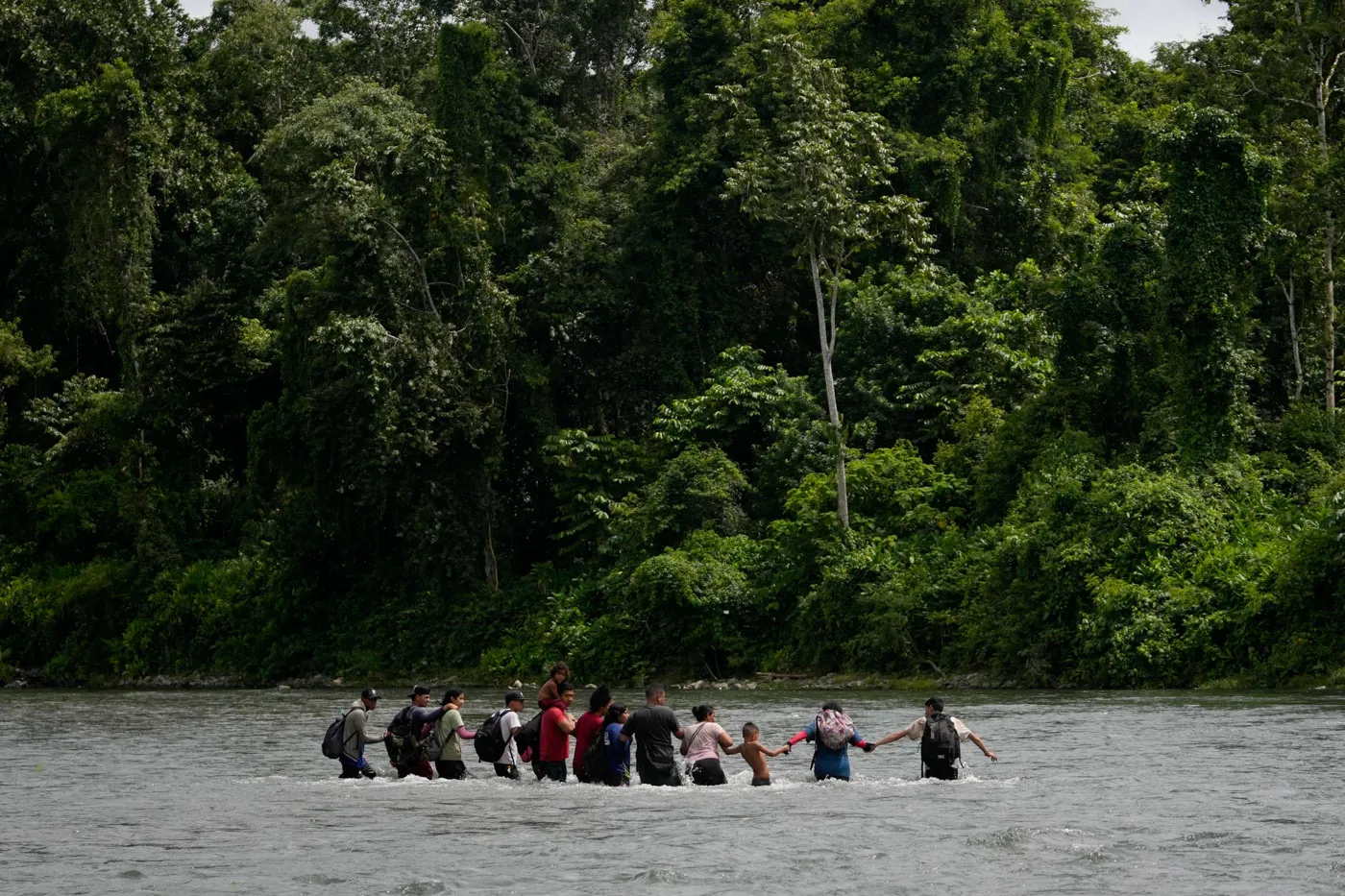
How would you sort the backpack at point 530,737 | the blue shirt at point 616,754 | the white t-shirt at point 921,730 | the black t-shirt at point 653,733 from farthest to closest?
the backpack at point 530,737 → the blue shirt at point 616,754 → the white t-shirt at point 921,730 → the black t-shirt at point 653,733

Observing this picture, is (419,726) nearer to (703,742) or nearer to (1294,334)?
(703,742)

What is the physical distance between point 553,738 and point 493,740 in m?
1.19

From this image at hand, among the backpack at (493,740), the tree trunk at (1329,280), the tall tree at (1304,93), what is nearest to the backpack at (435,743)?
the backpack at (493,740)

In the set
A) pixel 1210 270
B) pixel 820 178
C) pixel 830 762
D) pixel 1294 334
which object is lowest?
pixel 830 762

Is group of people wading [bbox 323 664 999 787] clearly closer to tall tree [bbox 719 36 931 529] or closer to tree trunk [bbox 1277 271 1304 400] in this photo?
tall tree [bbox 719 36 931 529]

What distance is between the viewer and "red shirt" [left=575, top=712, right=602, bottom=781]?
Answer: 21.5m

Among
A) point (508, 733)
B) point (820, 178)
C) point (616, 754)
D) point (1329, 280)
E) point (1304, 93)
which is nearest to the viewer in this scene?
point (616, 754)

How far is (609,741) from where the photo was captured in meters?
21.3

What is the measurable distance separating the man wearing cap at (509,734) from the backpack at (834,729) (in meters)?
3.84

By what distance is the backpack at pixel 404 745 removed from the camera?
2266cm

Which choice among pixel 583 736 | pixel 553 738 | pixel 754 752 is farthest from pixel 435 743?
pixel 754 752

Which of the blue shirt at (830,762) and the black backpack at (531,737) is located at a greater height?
the black backpack at (531,737)

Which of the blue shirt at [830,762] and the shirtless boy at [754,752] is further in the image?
the blue shirt at [830,762]

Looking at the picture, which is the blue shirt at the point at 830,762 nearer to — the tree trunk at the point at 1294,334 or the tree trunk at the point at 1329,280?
the tree trunk at the point at 1329,280
